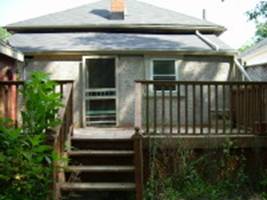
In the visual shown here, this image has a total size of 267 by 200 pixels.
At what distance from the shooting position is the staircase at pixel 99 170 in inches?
288

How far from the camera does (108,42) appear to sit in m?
13.7

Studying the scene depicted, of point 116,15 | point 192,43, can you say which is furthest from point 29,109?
point 116,15

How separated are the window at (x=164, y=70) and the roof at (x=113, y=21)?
96.9 inches

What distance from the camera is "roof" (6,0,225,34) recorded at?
597 inches

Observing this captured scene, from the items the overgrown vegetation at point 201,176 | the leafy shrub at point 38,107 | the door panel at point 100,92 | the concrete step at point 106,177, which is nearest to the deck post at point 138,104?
the overgrown vegetation at point 201,176

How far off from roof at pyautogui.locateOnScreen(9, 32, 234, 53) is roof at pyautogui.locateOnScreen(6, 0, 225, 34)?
11.8 inches

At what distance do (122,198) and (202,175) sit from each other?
1518 mm

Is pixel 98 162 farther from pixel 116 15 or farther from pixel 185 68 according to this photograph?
pixel 116 15

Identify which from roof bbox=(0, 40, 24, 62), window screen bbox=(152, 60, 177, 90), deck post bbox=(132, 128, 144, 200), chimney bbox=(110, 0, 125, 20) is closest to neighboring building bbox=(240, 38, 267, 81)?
window screen bbox=(152, 60, 177, 90)

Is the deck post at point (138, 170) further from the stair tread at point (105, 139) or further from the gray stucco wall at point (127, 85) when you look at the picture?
the gray stucco wall at point (127, 85)

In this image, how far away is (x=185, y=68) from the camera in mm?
13312

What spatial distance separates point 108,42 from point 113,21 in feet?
6.31

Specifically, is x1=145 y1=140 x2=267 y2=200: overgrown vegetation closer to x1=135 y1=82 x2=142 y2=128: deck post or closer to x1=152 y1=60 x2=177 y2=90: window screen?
x1=135 y1=82 x2=142 y2=128: deck post

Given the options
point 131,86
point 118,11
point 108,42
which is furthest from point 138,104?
point 118,11
